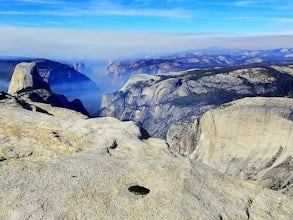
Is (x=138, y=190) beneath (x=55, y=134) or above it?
beneath

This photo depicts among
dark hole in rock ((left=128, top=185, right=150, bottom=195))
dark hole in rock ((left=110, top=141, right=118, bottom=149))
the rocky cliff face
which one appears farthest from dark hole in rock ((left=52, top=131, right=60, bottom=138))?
dark hole in rock ((left=128, top=185, right=150, bottom=195))

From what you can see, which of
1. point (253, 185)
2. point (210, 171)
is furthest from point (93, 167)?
point (253, 185)

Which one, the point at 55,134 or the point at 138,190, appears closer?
the point at 138,190

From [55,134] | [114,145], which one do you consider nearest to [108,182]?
[114,145]

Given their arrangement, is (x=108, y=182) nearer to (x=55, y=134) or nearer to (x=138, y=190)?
(x=138, y=190)

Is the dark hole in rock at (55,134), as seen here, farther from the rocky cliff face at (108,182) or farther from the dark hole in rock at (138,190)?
the dark hole in rock at (138,190)

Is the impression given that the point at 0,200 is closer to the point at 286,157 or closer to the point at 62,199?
the point at 62,199
